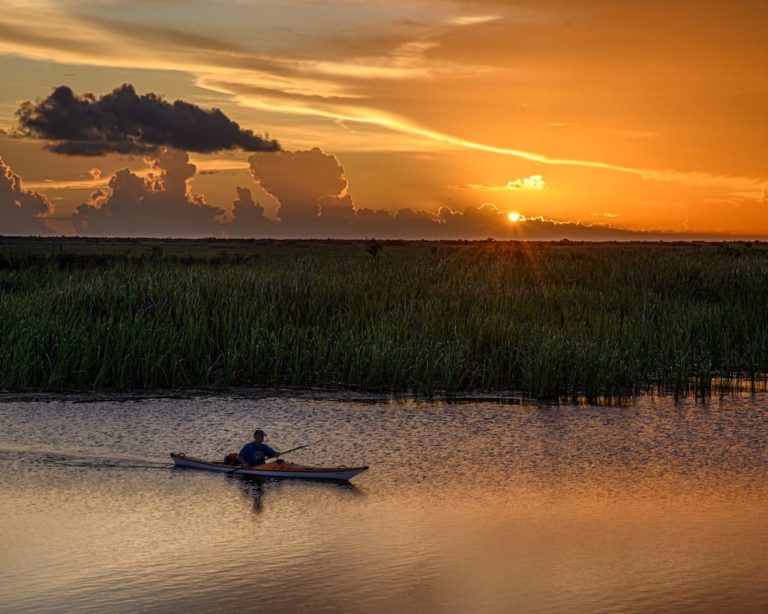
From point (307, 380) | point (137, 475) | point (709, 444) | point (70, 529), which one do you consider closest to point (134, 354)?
point (307, 380)

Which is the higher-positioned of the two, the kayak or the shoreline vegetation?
the shoreline vegetation

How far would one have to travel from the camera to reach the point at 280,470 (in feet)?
36.3

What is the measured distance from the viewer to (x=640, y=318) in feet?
72.8

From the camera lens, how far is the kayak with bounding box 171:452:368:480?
1083 centimetres

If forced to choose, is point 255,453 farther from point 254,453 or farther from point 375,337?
point 375,337

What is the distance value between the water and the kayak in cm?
13

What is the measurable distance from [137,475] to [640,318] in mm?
14173

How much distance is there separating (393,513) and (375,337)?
9.23 metres

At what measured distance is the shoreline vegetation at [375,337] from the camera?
677 inches

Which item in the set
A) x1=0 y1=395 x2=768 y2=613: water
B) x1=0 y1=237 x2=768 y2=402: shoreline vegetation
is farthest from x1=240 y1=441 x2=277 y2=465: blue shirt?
x1=0 y1=237 x2=768 y2=402: shoreline vegetation

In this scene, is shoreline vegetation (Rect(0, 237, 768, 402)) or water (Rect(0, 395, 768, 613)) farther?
shoreline vegetation (Rect(0, 237, 768, 402))

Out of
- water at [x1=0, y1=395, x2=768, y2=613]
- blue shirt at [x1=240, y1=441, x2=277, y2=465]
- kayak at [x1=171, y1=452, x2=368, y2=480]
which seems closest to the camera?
water at [x1=0, y1=395, x2=768, y2=613]

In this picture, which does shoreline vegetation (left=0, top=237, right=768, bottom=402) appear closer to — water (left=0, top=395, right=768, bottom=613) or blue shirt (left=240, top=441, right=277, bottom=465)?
water (left=0, top=395, right=768, bottom=613)

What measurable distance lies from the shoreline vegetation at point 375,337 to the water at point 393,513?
187cm
